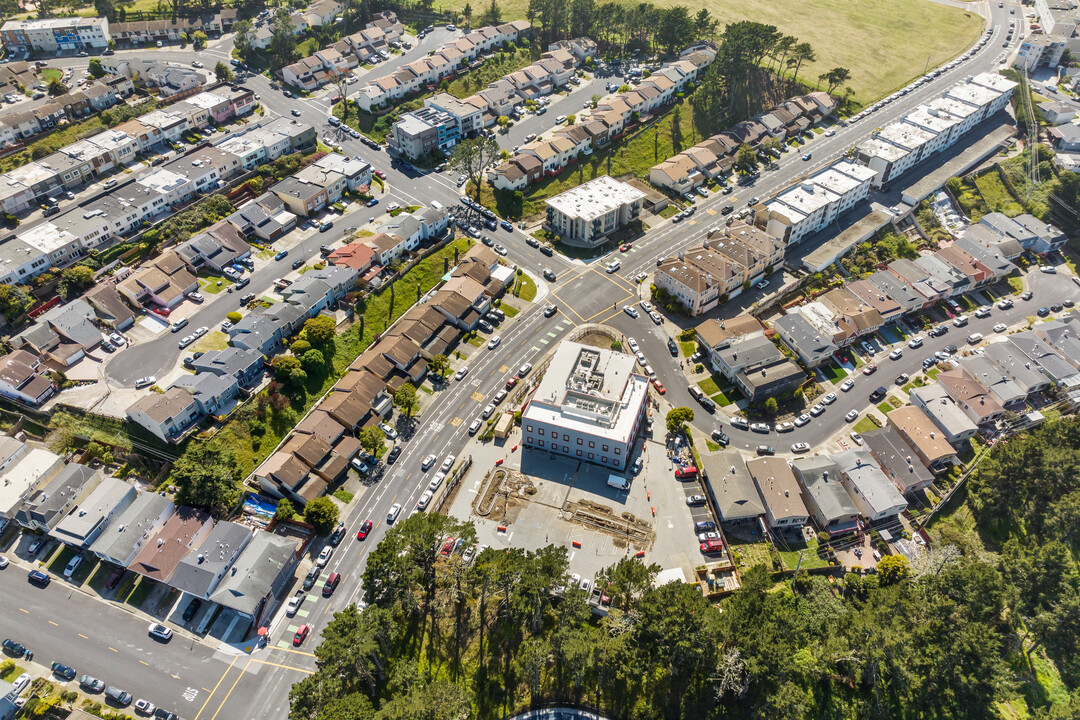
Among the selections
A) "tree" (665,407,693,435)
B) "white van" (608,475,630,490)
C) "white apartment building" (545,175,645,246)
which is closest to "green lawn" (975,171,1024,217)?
"white apartment building" (545,175,645,246)

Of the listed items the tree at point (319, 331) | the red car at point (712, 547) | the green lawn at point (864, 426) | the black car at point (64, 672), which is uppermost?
the tree at point (319, 331)

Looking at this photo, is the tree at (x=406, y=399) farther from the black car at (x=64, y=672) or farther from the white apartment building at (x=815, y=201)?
the white apartment building at (x=815, y=201)

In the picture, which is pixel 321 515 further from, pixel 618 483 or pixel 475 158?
pixel 475 158

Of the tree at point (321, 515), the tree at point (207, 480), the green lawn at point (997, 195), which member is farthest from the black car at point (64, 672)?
the green lawn at point (997, 195)

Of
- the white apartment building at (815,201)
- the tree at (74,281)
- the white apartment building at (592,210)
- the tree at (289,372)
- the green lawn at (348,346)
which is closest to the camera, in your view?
the green lawn at (348,346)

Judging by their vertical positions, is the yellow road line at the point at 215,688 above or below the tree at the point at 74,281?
below

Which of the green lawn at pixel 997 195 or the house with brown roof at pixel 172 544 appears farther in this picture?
the green lawn at pixel 997 195

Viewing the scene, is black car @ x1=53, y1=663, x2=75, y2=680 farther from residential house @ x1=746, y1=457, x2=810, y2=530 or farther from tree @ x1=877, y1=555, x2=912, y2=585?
tree @ x1=877, y1=555, x2=912, y2=585

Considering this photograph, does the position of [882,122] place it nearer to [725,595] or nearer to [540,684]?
[725,595]
